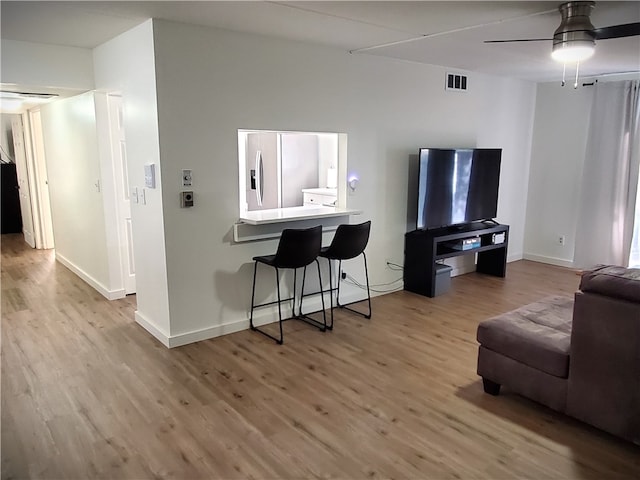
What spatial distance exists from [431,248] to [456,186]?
80 cm

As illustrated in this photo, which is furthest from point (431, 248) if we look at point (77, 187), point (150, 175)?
point (77, 187)

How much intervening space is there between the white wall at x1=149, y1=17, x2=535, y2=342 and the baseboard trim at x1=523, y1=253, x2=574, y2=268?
256cm

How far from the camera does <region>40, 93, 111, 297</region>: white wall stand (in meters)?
4.74

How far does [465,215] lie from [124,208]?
3.67 metres

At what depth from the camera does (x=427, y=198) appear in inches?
191

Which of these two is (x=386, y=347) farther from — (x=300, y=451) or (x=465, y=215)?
(x=465, y=215)

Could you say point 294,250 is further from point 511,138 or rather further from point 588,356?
point 511,138

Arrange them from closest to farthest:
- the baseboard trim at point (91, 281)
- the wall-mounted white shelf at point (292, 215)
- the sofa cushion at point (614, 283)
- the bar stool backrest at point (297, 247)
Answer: the sofa cushion at point (614, 283) → the bar stool backrest at point (297, 247) → the wall-mounted white shelf at point (292, 215) → the baseboard trim at point (91, 281)

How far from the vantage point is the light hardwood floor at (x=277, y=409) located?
231cm

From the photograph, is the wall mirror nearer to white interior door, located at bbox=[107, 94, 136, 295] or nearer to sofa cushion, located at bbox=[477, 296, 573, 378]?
white interior door, located at bbox=[107, 94, 136, 295]

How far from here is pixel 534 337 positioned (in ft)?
9.02

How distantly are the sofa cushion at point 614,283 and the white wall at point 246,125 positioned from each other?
8.06 ft

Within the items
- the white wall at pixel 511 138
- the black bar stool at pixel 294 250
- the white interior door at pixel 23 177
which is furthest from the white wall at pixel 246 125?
the white interior door at pixel 23 177

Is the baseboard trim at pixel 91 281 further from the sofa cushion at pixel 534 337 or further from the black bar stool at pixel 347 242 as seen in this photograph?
the sofa cushion at pixel 534 337
